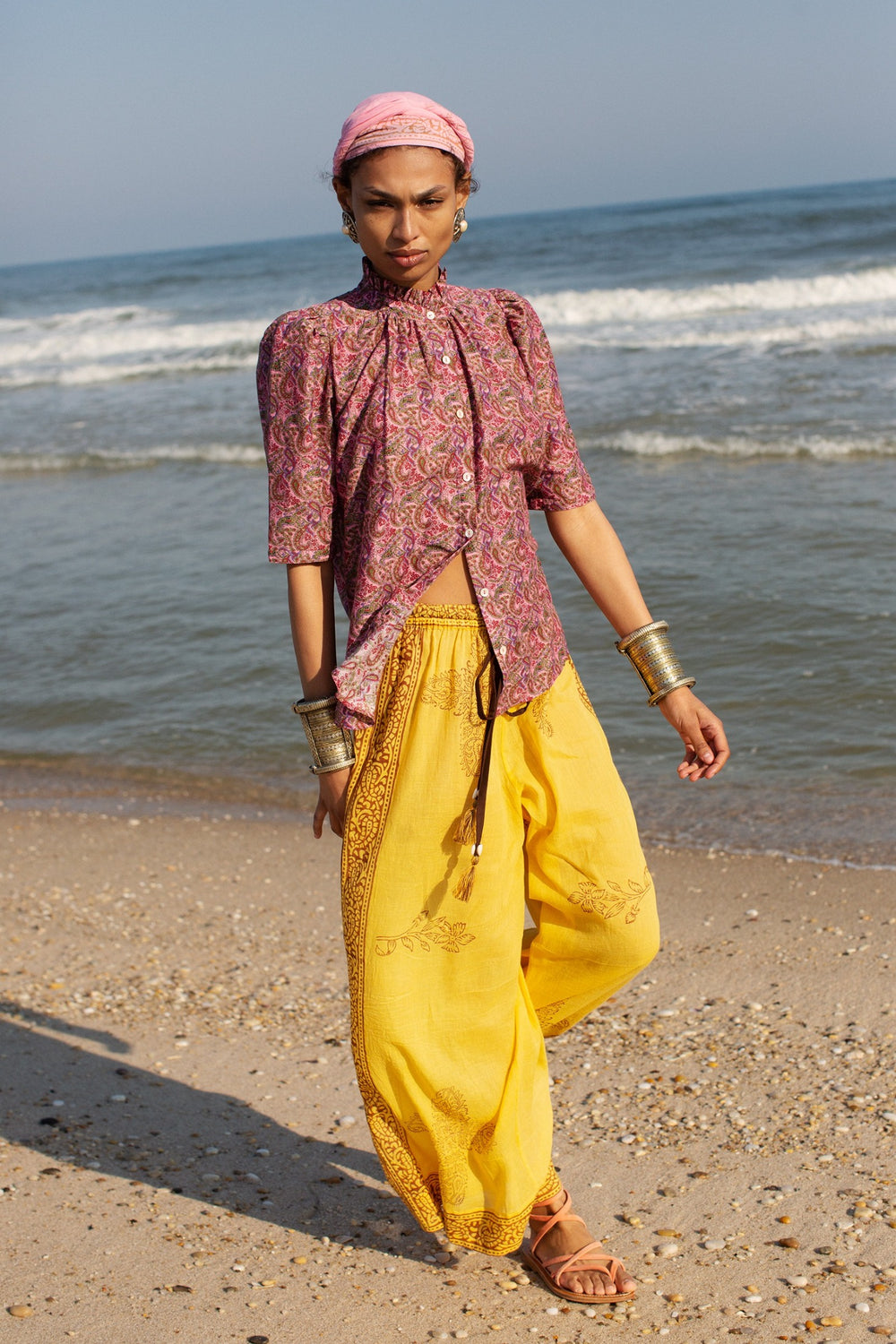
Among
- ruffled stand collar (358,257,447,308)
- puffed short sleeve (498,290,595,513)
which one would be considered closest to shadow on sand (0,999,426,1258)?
puffed short sleeve (498,290,595,513)

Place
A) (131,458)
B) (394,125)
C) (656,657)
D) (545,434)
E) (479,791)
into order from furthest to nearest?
1. (131,458)
2. (656,657)
3. (545,434)
4. (479,791)
5. (394,125)

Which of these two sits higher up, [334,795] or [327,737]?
[327,737]

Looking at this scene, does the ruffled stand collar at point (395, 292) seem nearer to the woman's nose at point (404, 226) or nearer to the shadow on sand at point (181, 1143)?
the woman's nose at point (404, 226)

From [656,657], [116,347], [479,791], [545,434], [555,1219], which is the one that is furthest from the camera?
[116,347]

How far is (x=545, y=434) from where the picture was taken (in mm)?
2172

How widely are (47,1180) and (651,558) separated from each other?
5535 mm

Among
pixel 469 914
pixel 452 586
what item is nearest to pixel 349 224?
pixel 452 586

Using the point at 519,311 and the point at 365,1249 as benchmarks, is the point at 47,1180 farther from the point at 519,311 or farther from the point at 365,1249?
the point at 519,311

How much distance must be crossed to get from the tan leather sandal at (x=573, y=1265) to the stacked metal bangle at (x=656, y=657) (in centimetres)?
102

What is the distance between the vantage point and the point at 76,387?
779 inches

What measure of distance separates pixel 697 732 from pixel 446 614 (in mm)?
529

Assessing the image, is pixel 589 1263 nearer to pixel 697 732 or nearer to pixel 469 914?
pixel 469 914

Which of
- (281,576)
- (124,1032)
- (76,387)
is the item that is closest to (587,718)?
(124,1032)

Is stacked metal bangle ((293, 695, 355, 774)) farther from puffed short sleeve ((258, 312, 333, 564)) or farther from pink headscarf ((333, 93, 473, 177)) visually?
pink headscarf ((333, 93, 473, 177))
